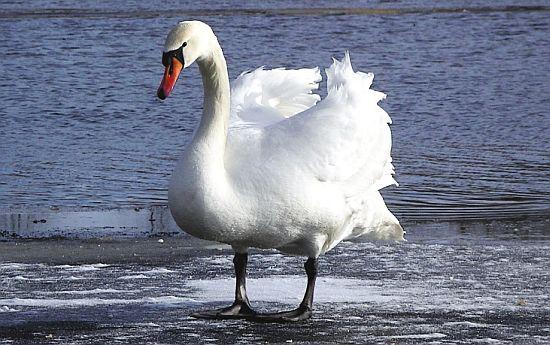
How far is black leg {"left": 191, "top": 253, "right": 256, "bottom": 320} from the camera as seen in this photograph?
6.36m

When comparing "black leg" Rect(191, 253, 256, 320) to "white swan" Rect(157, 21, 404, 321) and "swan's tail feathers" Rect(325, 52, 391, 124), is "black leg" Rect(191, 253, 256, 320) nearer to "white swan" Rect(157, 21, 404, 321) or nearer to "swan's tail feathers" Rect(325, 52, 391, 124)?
"white swan" Rect(157, 21, 404, 321)

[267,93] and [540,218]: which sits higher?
[267,93]

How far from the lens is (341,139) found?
6551 mm

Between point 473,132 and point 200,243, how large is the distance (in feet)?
20.6

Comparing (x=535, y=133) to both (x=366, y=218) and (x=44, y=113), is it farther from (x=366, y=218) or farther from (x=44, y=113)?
(x=366, y=218)

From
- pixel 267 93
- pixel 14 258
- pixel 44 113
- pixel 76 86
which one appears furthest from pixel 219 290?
pixel 76 86

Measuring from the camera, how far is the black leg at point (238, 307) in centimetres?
636

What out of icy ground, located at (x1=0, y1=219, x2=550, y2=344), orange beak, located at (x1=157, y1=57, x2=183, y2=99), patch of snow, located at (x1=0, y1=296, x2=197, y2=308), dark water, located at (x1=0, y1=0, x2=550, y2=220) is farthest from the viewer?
dark water, located at (x1=0, y1=0, x2=550, y2=220)

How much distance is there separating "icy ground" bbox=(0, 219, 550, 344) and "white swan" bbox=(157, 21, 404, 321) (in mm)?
314

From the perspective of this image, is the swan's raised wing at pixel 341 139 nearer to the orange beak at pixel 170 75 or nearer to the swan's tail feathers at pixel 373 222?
the swan's tail feathers at pixel 373 222

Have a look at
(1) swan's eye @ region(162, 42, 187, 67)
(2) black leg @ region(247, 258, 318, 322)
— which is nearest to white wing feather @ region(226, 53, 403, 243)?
(2) black leg @ region(247, 258, 318, 322)

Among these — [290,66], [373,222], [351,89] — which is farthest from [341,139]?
[290,66]

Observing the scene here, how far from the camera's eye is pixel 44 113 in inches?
609

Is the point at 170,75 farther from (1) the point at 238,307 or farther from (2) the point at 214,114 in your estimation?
(1) the point at 238,307
